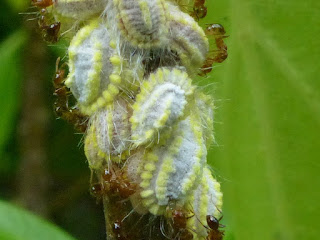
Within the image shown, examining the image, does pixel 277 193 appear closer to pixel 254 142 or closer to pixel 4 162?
pixel 254 142

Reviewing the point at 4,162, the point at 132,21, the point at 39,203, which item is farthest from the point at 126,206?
the point at 4,162

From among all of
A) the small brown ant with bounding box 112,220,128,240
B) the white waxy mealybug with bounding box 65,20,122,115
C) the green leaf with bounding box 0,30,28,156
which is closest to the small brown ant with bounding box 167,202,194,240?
the small brown ant with bounding box 112,220,128,240

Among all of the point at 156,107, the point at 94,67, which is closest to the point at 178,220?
the point at 156,107

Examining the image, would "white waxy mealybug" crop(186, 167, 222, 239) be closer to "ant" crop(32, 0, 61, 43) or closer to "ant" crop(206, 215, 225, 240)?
Answer: "ant" crop(206, 215, 225, 240)

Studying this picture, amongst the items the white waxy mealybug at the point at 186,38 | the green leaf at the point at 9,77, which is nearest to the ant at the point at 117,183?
the white waxy mealybug at the point at 186,38

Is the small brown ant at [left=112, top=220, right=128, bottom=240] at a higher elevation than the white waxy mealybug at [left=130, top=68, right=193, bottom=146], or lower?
lower

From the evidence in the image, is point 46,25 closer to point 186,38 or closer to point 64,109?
point 64,109
